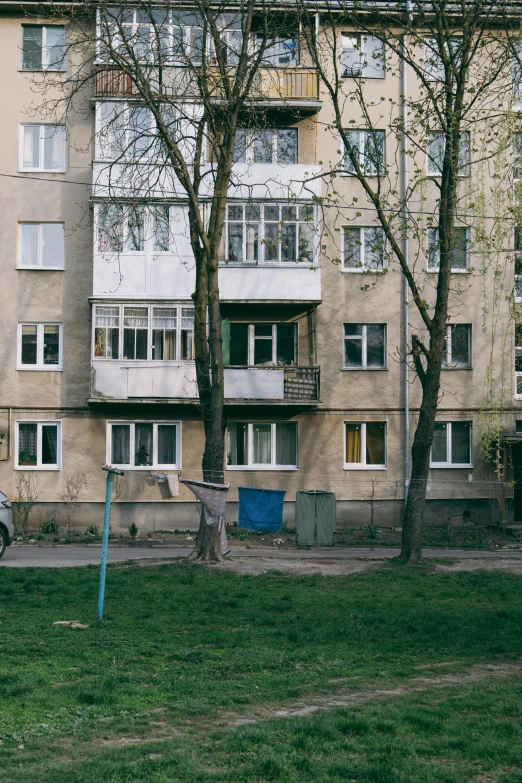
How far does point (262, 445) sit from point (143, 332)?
5326 millimetres

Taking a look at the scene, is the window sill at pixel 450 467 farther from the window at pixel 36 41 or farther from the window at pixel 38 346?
the window at pixel 36 41

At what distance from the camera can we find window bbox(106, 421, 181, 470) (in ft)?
102

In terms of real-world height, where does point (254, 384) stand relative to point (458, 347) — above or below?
below

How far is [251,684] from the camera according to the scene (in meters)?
8.59

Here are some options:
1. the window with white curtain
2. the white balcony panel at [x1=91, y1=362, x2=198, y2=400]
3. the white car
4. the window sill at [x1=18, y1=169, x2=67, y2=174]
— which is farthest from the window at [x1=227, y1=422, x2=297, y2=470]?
the white car

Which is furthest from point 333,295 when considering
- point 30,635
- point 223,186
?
point 30,635

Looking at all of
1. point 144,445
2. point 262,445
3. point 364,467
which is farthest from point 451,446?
point 144,445

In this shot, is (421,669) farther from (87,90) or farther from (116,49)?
(87,90)

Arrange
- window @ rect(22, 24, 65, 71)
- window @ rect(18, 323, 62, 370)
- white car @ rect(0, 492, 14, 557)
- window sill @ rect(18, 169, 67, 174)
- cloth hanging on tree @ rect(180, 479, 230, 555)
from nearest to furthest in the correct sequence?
cloth hanging on tree @ rect(180, 479, 230, 555)
white car @ rect(0, 492, 14, 557)
window @ rect(18, 323, 62, 370)
window sill @ rect(18, 169, 67, 174)
window @ rect(22, 24, 65, 71)

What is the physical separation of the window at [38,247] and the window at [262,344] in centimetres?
605

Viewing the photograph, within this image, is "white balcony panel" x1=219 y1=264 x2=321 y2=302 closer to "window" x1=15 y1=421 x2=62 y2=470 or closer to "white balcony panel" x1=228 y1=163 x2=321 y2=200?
"white balcony panel" x1=228 y1=163 x2=321 y2=200

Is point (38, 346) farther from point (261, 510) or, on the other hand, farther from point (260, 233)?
point (261, 510)

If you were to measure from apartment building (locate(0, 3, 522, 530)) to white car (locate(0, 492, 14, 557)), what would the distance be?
380 inches

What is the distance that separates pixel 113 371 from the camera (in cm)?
2981
